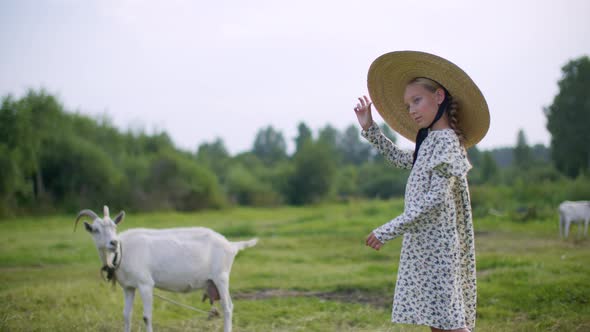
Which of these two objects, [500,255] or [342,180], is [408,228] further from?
[342,180]

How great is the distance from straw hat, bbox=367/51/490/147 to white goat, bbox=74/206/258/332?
123 inches

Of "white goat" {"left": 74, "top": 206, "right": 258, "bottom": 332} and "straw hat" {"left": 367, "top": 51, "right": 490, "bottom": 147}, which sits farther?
"white goat" {"left": 74, "top": 206, "right": 258, "bottom": 332}

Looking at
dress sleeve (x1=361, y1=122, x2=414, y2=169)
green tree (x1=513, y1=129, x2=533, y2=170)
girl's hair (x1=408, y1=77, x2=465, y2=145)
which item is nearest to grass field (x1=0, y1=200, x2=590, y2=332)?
dress sleeve (x1=361, y1=122, x2=414, y2=169)

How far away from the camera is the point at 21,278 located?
36.3 feet

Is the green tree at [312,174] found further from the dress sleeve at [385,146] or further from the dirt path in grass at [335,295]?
the dress sleeve at [385,146]

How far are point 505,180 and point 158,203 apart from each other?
1030 inches

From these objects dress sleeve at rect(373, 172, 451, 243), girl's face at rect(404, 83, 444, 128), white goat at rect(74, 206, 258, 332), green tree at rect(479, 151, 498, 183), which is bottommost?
white goat at rect(74, 206, 258, 332)

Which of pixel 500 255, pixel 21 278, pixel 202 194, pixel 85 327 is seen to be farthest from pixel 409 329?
pixel 202 194

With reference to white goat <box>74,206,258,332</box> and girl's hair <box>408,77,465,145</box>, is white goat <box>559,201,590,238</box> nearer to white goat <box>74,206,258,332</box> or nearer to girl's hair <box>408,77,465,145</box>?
white goat <box>74,206,258,332</box>

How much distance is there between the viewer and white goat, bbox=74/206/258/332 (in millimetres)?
6051

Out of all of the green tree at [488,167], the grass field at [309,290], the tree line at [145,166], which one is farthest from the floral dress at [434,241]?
the green tree at [488,167]

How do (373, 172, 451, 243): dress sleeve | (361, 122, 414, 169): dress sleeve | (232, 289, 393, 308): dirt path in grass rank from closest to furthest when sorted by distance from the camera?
(373, 172, 451, 243): dress sleeve, (361, 122, 414, 169): dress sleeve, (232, 289, 393, 308): dirt path in grass

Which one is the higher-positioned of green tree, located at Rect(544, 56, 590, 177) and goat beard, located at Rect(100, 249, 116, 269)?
green tree, located at Rect(544, 56, 590, 177)

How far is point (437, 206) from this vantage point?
3.58 m
